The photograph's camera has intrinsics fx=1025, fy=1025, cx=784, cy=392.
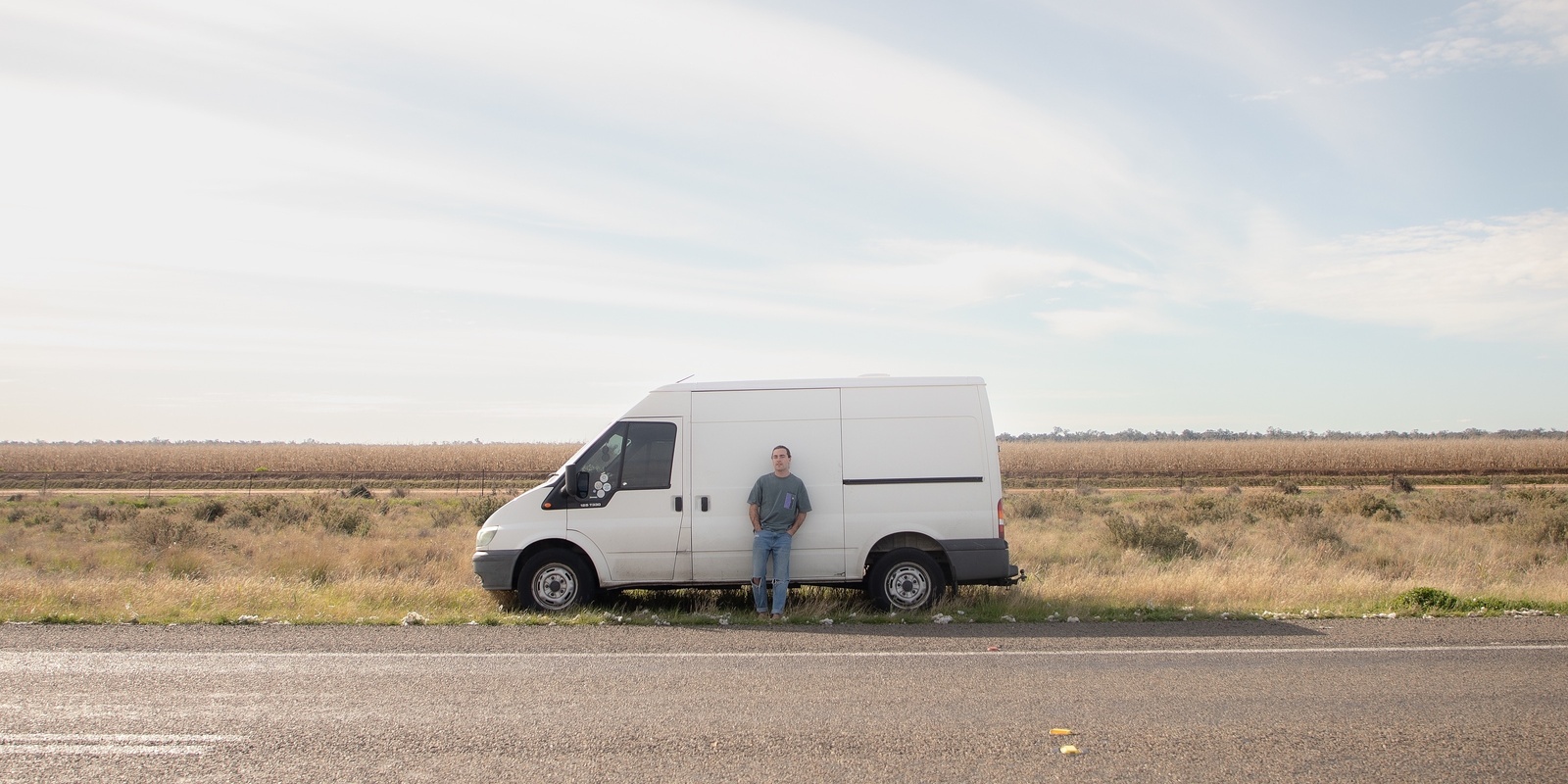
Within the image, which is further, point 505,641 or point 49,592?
point 49,592

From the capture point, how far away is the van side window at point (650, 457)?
10250 mm

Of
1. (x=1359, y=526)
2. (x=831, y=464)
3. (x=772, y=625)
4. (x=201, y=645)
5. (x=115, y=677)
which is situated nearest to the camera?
(x=115, y=677)

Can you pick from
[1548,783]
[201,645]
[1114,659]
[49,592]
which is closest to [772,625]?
[1114,659]

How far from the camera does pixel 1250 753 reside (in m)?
5.08

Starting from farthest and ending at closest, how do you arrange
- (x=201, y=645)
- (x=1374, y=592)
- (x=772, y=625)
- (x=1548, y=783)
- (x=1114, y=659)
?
(x=1374, y=592) → (x=772, y=625) → (x=201, y=645) → (x=1114, y=659) → (x=1548, y=783)

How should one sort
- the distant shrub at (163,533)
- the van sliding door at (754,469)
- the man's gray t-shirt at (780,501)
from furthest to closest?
the distant shrub at (163,533)
the van sliding door at (754,469)
the man's gray t-shirt at (780,501)

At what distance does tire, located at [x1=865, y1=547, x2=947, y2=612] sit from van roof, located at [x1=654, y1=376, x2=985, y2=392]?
1.66 m

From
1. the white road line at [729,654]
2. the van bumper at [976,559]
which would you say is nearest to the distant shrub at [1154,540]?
the van bumper at [976,559]

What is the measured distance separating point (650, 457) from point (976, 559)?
338 cm

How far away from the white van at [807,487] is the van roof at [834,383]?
23 mm

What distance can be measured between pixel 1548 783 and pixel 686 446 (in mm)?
7284

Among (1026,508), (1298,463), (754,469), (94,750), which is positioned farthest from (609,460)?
(1298,463)

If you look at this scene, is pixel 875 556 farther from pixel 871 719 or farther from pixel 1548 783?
pixel 1548 783

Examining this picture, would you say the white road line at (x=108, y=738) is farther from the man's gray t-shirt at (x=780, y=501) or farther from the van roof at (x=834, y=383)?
the van roof at (x=834, y=383)
